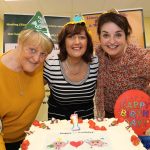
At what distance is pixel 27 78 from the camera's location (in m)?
1.78

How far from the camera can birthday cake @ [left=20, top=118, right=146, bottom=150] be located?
1.26 metres

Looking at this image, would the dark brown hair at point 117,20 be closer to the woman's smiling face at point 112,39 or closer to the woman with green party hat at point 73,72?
the woman's smiling face at point 112,39

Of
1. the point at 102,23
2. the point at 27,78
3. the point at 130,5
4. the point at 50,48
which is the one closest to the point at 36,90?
the point at 27,78

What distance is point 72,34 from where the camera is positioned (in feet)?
6.31

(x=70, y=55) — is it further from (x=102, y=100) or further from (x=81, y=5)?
(x=81, y=5)

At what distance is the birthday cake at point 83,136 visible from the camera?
126 cm

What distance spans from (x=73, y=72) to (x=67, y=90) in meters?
0.16

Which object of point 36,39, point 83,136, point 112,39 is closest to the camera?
point 83,136

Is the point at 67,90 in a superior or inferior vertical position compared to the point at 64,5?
inferior

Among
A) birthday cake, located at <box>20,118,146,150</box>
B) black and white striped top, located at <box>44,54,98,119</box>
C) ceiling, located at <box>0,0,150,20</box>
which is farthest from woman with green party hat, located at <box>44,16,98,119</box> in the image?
ceiling, located at <box>0,0,150,20</box>

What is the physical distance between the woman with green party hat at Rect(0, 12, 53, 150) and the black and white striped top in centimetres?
19

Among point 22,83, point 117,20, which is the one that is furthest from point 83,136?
point 117,20

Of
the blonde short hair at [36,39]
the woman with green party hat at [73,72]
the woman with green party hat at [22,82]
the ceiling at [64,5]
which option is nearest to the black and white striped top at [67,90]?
the woman with green party hat at [73,72]

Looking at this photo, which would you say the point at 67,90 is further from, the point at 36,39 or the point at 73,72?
the point at 36,39
